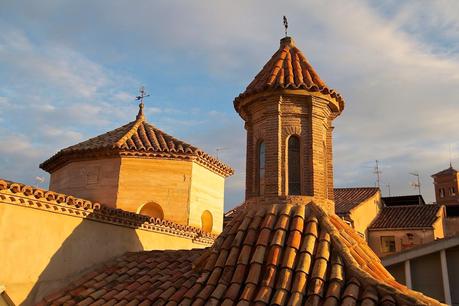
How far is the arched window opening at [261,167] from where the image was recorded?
789 centimetres

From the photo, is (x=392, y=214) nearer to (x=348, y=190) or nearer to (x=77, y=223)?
(x=348, y=190)

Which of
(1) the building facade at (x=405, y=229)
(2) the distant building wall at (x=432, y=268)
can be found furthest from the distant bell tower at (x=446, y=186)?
(2) the distant building wall at (x=432, y=268)

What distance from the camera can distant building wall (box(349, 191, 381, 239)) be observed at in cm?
A: 2429

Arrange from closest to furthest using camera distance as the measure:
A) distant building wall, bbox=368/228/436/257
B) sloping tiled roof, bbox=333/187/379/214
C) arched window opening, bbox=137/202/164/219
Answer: arched window opening, bbox=137/202/164/219 < sloping tiled roof, bbox=333/187/379/214 < distant building wall, bbox=368/228/436/257

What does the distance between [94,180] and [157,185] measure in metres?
1.71

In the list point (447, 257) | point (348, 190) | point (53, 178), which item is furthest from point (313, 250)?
point (348, 190)

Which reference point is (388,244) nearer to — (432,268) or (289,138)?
(432,268)

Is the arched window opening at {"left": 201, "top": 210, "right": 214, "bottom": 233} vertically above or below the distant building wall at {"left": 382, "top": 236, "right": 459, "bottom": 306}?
above

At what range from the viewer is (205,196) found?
41.1ft

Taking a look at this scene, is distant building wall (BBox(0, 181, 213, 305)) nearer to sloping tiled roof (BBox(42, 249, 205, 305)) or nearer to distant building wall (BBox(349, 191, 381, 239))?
sloping tiled roof (BBox(42, 249, 205, 305))

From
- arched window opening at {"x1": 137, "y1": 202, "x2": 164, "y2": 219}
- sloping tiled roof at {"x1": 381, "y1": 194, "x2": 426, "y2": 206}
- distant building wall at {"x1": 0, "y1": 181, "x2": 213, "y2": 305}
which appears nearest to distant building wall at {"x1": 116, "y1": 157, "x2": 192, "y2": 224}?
arched window opening at {"x1": 137, "y1": 202, "x2": 164, "y2": 219}

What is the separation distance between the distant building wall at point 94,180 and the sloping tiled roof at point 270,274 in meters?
3.75

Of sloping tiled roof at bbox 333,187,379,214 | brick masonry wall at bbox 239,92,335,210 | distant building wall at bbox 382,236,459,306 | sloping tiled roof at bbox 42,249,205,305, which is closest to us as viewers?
sloping tiled roof at bbox 42,249,205,305

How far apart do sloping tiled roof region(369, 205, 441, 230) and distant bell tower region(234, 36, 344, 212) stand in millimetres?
20406
